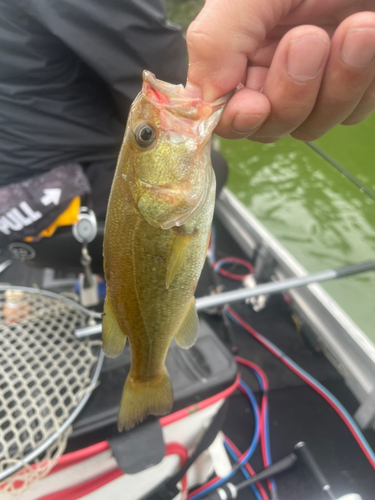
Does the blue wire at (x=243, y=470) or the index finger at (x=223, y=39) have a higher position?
the index finger at (x=223, y=39)

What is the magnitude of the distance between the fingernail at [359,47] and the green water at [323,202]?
6.88 feet

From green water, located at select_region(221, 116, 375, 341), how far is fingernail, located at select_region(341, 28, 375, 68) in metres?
2.10

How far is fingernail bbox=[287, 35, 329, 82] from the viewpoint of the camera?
54 centimetres

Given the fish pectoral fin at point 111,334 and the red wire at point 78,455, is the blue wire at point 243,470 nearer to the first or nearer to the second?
the red wire at point 78,455

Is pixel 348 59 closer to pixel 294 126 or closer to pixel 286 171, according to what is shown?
pixel 294 126

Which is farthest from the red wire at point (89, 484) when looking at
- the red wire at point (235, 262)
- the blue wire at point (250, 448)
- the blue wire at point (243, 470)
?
the red wire at point (235, 262)

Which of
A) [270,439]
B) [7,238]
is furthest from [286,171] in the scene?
[7,238]

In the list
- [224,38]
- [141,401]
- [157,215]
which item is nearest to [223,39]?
[224,38]

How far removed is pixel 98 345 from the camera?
1181mm

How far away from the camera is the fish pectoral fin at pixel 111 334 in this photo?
0.83m

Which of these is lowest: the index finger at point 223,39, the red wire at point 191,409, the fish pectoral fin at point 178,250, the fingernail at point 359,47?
the red wire at point 191,409

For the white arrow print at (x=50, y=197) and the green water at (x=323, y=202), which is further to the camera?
the green water at (x=323, y=202)

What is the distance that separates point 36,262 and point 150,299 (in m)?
1.04

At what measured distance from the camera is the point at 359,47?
20.8 inches
